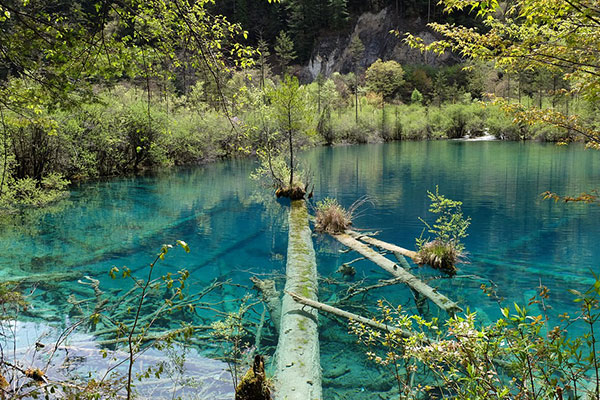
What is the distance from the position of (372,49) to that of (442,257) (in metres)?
95.0

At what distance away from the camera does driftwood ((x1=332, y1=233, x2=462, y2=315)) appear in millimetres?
6547

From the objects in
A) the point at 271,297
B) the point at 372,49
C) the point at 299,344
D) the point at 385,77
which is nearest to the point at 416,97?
the point at 385,77

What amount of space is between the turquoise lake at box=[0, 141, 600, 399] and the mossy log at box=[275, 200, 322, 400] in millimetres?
585

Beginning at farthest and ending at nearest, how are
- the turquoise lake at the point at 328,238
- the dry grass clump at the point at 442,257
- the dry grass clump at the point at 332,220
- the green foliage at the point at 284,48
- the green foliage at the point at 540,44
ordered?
the green foliage at the point at 284,48, the dry grass clump at the point at 332,220, the dry grass clump at the point at 442,257, the turquoise lake at the point at 328,238, the green foliage at the point at 540,44

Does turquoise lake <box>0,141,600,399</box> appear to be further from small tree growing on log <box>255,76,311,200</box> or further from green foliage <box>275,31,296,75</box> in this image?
green foliage <box>275,31,296,75</box>

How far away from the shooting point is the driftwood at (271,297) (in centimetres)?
712

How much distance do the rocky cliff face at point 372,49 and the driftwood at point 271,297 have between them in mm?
92040

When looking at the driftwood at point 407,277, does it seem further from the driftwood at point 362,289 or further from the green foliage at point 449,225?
the green foliage at point 449,225

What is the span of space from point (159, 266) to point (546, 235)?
40.6 feet

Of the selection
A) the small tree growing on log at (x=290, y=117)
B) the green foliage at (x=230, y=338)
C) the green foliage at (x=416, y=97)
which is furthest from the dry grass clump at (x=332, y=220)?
the green foliage at (x=416, y=97)

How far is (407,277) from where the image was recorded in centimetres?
816

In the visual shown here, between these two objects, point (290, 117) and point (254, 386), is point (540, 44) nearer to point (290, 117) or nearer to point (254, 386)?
point (254, 386)

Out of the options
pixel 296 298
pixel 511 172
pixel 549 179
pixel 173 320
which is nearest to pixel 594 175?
pixel 549 179

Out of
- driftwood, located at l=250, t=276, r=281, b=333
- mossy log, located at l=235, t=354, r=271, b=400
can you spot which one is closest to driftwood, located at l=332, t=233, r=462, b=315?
driftwood, located at l=250, t=276, r=281, b=333
